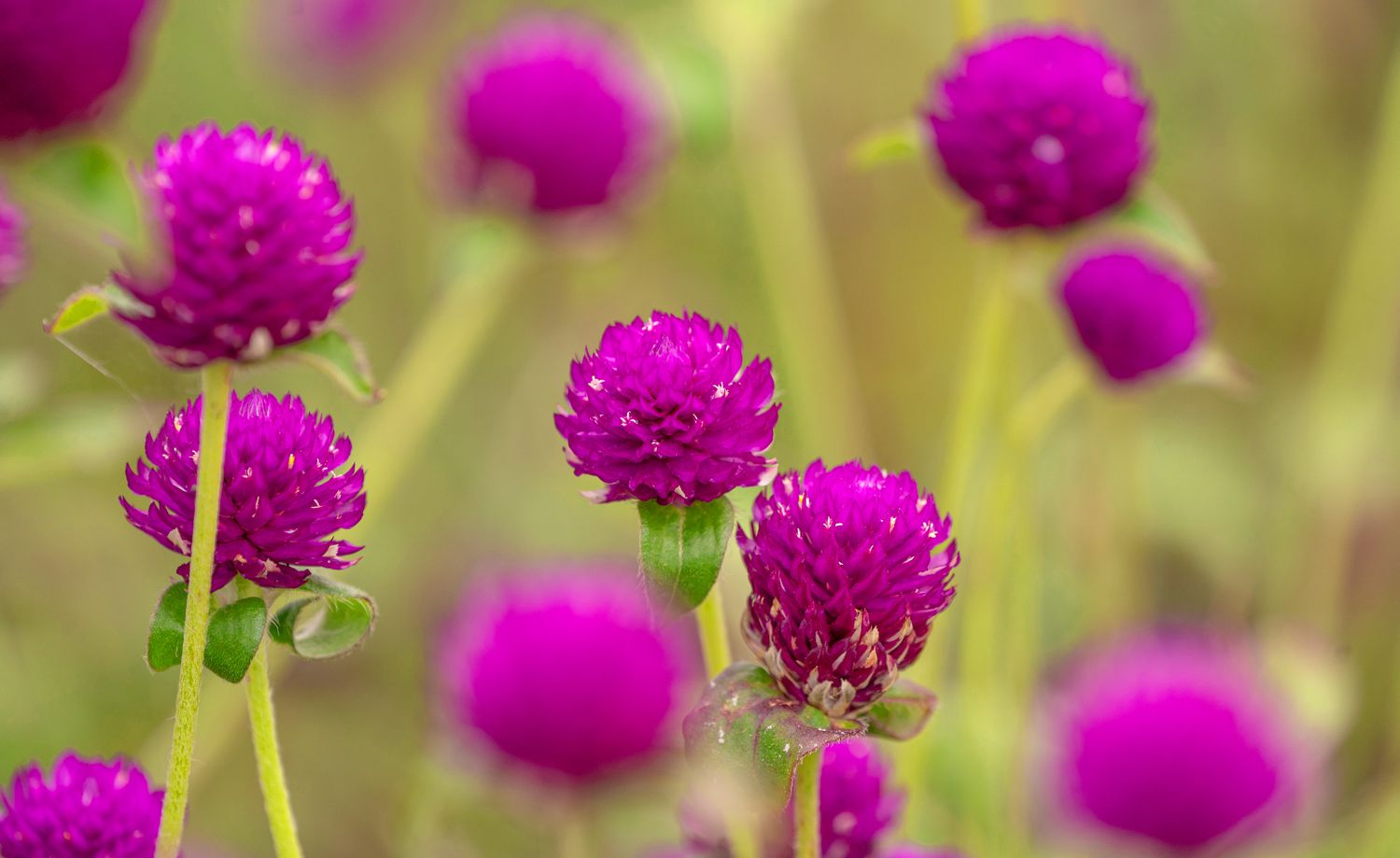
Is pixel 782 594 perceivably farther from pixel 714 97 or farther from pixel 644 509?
pixel 714 97

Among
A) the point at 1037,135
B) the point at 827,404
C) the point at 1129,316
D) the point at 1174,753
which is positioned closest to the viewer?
the point at 1037,135

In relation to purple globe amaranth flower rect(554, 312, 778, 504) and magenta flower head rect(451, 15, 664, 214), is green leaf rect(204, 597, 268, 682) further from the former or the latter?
magenta flower head rect(451, 15, 664, 214)

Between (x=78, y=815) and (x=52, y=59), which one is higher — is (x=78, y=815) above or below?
below

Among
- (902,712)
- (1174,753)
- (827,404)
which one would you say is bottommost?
(1174,753)

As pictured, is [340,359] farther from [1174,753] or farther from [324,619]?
[1174,753]

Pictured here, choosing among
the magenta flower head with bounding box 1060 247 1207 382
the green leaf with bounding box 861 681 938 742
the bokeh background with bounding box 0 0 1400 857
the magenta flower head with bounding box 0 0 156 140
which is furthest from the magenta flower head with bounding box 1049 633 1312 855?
the magenta flower head with bounding box 0 0 156 140

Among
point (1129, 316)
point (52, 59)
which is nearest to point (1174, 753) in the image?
point (1129, 316)
